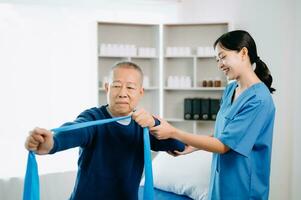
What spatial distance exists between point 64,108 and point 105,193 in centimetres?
209

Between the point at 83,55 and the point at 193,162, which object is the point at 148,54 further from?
the point at 193,162

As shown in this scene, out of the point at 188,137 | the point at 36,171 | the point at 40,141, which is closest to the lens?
the point at 40,141

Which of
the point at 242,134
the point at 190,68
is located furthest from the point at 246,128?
the point at 190,68

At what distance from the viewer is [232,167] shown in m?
1.61

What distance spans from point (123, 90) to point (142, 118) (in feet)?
0.42

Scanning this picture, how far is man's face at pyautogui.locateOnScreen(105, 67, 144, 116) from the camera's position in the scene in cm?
127

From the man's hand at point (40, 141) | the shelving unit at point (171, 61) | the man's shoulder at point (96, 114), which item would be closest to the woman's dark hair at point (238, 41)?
the man's shoulder at point (96, 114)

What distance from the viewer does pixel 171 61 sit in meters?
3.53

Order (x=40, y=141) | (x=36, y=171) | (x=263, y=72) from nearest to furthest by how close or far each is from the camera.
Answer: (x=40, y=141) < (x=36, y=171) < (x=263, y=72)

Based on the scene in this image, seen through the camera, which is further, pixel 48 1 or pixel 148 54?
pixel 148 54

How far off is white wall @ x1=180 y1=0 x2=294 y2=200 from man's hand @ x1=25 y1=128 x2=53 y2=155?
238 cm

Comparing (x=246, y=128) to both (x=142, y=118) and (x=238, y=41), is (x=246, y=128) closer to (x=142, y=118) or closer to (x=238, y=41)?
(x=238, y=41)
